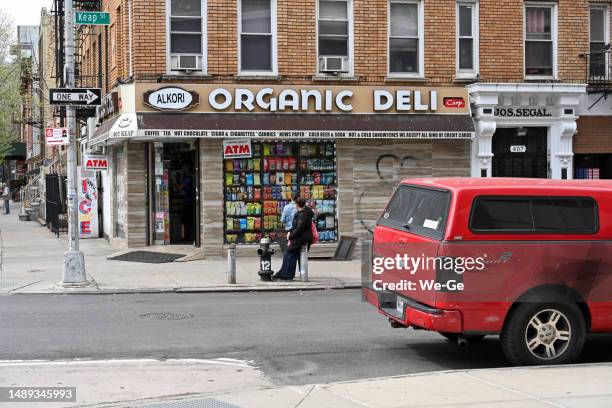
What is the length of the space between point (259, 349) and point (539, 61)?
14796mm

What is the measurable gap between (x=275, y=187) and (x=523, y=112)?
6744mm

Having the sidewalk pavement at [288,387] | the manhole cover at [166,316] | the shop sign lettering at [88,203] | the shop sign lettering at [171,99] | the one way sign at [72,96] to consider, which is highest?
the shop sign lettering at [171,99]

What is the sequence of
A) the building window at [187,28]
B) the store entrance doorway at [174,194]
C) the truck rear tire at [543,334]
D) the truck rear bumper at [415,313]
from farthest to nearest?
the store entrance doorway at [174,194]
the building window at [187,28]
the truck rear tire at [543,334]
the truck rear bumper at [415,313]

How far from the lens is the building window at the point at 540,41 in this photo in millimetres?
21453

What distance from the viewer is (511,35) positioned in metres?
21.2

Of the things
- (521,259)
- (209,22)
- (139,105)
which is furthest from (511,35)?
(521,259)

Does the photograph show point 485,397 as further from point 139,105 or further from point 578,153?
point 578,153

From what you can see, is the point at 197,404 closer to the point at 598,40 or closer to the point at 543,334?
the point at 543,334

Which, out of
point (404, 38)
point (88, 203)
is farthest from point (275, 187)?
point (88, 203)

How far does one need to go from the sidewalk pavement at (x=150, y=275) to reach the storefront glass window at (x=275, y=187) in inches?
33.4

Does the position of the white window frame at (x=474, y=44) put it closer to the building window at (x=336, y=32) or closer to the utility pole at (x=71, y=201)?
the building window at (x=336, y=32)

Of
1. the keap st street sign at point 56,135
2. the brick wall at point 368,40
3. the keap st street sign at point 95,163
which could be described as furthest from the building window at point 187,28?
the keap st street sign at point 95,163

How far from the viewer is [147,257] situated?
19.5m

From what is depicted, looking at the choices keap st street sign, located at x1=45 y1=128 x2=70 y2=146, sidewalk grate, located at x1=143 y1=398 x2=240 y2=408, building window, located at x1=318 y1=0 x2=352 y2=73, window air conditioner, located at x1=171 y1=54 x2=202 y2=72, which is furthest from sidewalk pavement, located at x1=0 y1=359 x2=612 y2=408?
building window, located at x1=318 y1=0 x2=352 y2=73
